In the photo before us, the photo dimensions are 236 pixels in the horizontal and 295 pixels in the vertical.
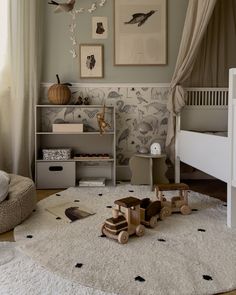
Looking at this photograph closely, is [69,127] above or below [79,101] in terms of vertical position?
below

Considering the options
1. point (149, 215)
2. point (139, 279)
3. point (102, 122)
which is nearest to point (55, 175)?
point (102, 122)

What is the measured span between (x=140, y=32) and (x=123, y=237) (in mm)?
2459

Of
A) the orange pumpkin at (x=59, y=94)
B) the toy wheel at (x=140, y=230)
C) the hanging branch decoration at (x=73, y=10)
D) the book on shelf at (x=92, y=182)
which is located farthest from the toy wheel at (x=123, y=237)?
the hanging branch decoration at (x=73, y=10)

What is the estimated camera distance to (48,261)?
5.37ft

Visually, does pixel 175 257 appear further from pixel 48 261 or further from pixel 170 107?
pixel 170 107

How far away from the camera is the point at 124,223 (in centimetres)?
196

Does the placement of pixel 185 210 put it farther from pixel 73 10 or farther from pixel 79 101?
pixel 73 10

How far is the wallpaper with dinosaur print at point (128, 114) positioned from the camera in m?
3.61

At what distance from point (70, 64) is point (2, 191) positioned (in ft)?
6.31

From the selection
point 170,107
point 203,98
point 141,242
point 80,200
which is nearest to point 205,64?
point 203,98

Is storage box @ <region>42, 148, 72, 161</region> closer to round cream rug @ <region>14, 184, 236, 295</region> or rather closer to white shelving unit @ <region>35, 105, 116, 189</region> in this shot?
white shelving unit @ <region>35, 105, 116, 189</region>

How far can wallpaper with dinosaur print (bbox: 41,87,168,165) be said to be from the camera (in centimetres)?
361

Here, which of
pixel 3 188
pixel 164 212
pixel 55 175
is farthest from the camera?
pixel 55 175

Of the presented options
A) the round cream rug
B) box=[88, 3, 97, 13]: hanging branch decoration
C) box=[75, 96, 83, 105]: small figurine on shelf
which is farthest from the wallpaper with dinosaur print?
the round cream rug
